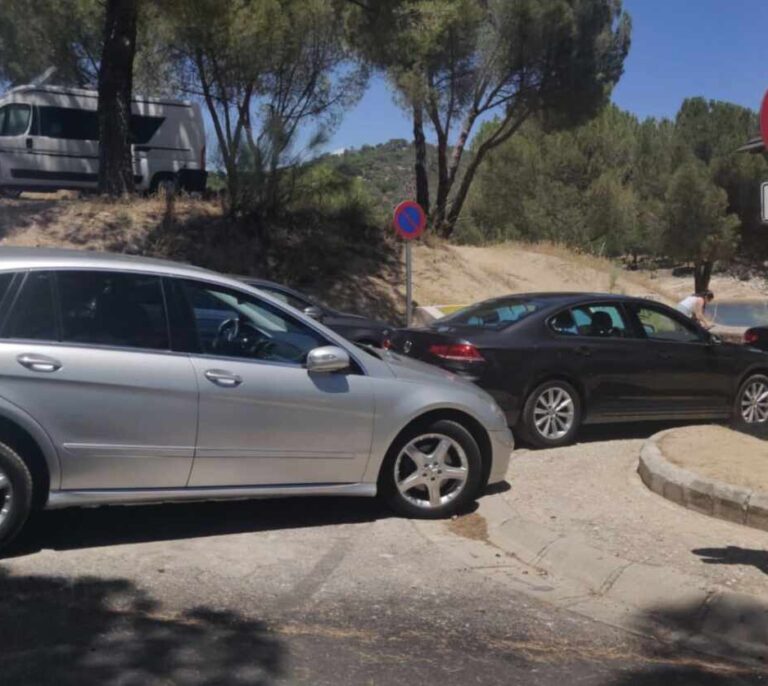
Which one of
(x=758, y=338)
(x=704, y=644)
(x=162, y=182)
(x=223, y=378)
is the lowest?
(x=704, y=644)

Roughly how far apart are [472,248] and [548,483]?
17548 millimetres

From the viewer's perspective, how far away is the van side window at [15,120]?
2352 cm

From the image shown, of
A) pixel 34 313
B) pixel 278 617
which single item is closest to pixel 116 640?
pixel 278 617

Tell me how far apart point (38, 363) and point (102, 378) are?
1.14 feet

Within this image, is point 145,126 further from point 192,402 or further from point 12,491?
point 12,491

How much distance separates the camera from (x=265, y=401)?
19.6 ft

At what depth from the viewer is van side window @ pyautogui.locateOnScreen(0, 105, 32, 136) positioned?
77.2ft

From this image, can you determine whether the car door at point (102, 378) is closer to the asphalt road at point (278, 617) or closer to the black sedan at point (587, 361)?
the asphalt road at point (278, 617)

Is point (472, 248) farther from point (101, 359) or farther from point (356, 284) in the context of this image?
point (101, 359)

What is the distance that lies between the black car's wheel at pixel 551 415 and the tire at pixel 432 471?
6.98ft

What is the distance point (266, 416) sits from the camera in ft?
19.6

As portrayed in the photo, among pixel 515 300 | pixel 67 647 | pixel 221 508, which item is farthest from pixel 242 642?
pixel 515 300

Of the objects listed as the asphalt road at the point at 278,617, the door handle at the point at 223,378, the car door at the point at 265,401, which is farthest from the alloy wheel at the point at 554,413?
the door handle at the point at 223,378

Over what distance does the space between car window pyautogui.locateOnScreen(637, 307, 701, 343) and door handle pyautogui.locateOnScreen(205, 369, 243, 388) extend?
5.01 meters
